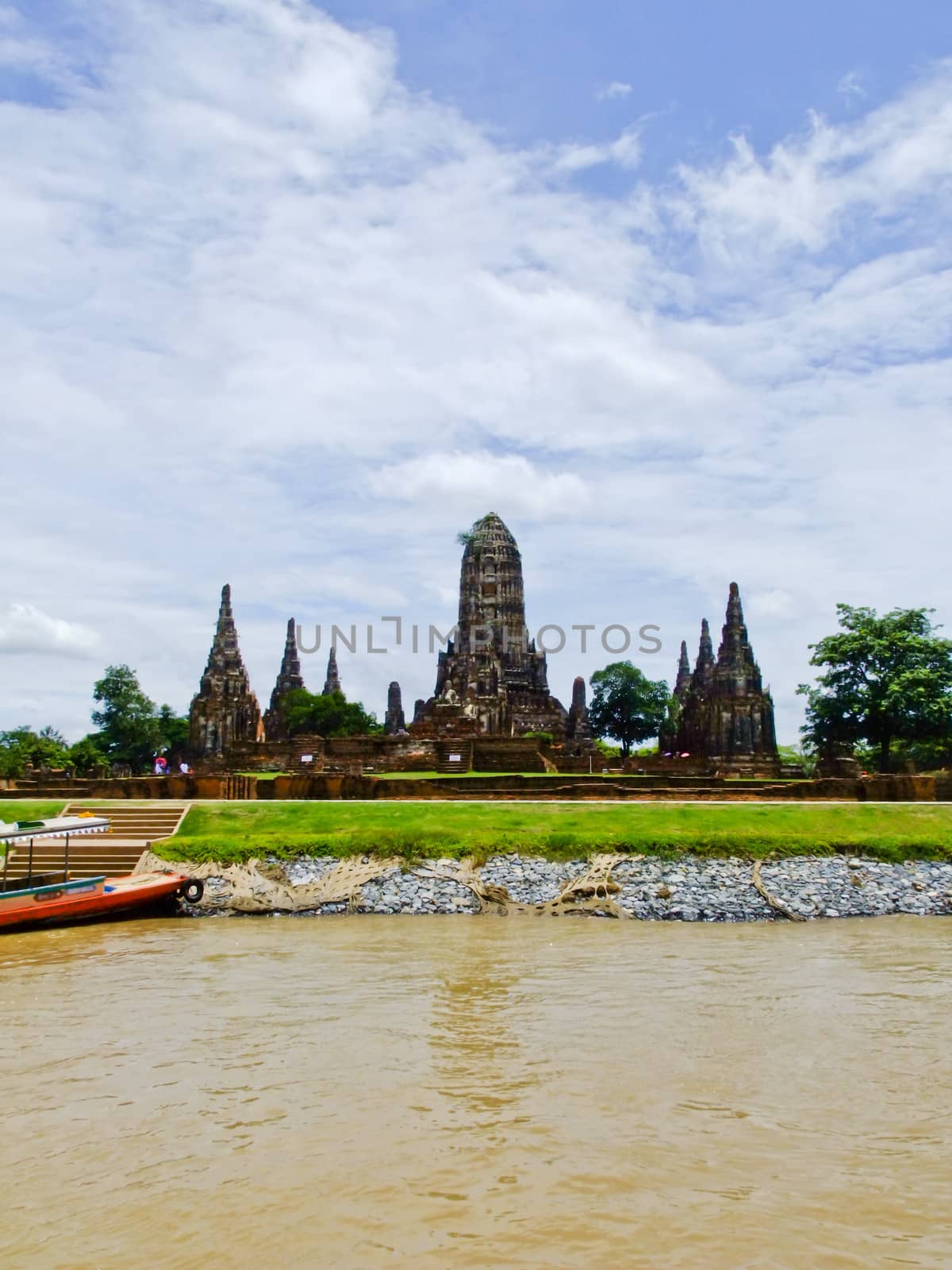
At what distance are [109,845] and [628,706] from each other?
62.7m

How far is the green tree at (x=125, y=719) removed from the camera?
212 ft

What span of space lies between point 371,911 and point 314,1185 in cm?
1264

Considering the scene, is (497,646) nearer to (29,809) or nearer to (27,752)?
(27,752)

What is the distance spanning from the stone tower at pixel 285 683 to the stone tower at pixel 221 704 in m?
11.0

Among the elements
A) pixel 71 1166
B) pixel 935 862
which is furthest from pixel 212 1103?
pixel 935 862

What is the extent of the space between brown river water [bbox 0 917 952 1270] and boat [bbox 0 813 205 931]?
10.7 ft

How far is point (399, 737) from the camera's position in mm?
44250

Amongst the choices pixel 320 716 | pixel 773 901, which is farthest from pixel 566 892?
pixel 320 716

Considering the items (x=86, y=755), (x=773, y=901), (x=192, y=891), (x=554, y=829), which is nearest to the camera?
(x=773, y=901)

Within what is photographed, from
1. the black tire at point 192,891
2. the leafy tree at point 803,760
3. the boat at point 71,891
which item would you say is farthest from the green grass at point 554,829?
the leafy tree at point 803,760

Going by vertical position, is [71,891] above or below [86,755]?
below

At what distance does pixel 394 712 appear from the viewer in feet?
219

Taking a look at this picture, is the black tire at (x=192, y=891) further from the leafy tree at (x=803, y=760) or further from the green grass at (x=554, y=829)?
the leafy tree at (x=803, y=760)

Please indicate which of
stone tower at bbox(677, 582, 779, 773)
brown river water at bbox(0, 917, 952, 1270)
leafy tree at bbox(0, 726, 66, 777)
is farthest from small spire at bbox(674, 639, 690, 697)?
brown river water at bbox(0, 917, 952, 1270)
